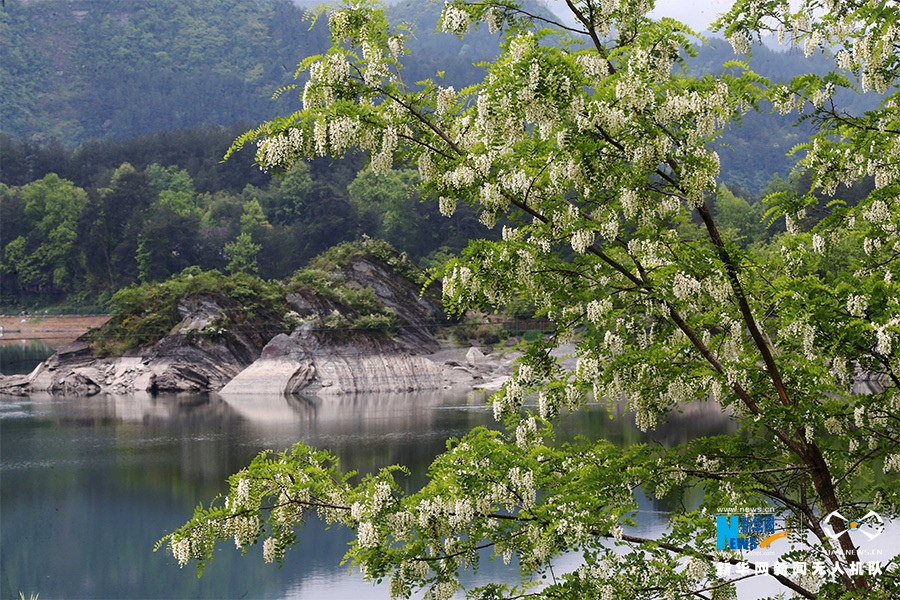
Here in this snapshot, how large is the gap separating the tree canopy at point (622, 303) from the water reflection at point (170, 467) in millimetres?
9298

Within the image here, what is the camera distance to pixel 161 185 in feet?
254

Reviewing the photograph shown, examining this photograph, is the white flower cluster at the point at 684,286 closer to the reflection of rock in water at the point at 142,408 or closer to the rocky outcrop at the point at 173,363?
the reflection of rock in water at the point at 142,408

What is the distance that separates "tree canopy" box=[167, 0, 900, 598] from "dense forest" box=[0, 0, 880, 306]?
28947 millimetres

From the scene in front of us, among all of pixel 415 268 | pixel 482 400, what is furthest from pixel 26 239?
pixel 482 400

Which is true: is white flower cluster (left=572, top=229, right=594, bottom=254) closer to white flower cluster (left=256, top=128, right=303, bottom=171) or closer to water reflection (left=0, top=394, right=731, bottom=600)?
white flower cluster (left=256, top=128, right=303, bottom=171)

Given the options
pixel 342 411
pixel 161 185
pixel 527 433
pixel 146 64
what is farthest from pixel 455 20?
pixel 146 64

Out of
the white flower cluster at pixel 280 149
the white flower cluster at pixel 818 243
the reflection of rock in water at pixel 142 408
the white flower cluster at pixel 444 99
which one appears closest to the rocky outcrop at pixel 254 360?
the reflection of rock in water at pixel 142 408

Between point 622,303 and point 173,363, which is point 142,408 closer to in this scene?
point 173,363

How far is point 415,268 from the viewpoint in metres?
55.0

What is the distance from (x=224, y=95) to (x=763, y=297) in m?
125

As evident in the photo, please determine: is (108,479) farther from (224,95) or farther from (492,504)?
(224,95)

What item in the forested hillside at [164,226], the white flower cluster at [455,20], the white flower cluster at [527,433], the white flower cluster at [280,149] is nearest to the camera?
the white flower cluster at [280,149]

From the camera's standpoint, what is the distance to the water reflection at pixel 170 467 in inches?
640

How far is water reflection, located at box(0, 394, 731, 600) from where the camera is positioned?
16250 millimetres
